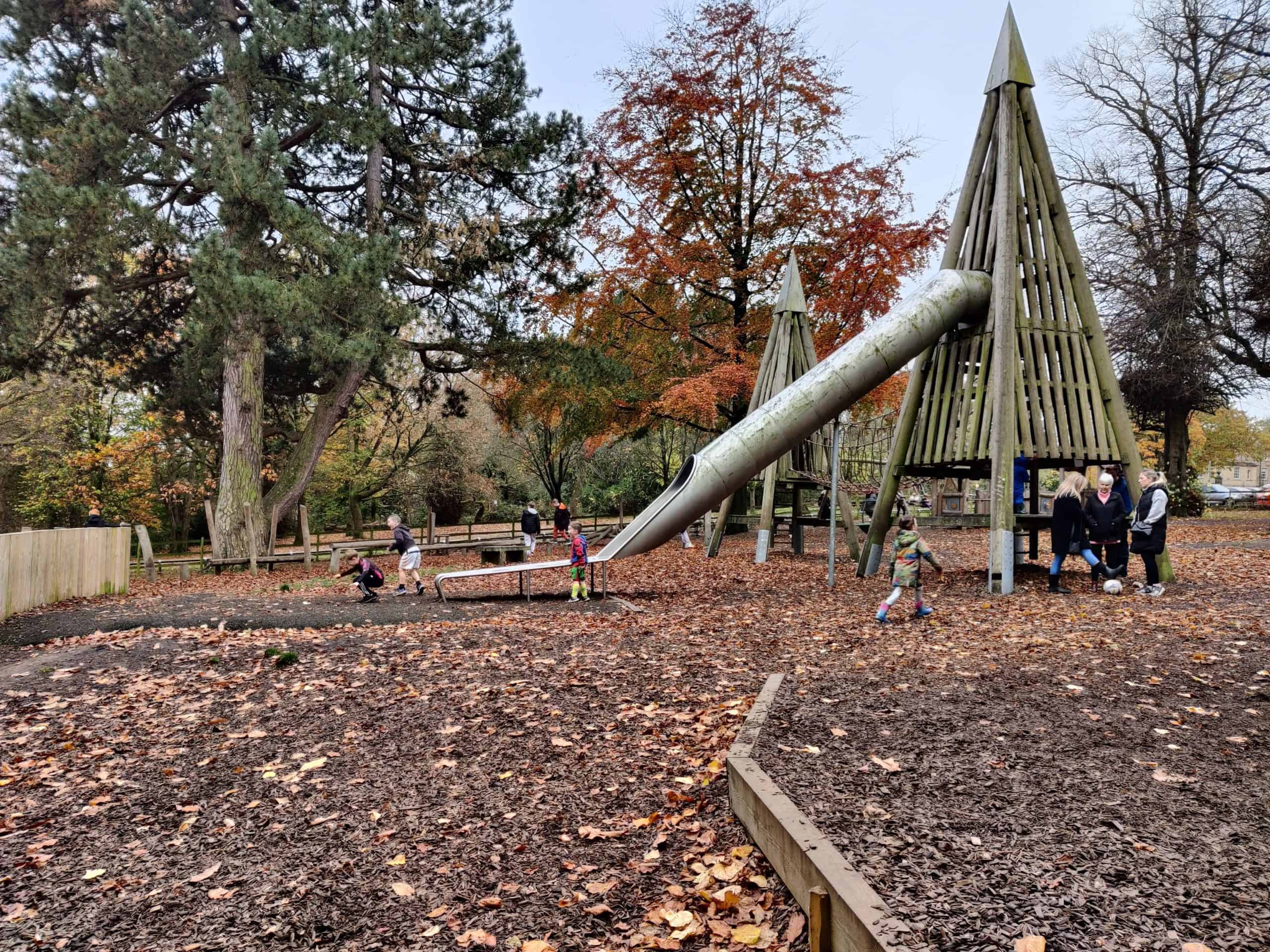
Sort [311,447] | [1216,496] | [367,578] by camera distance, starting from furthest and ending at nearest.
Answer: [1216,496]
[311,447]
[367,578]

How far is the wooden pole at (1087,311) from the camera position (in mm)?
9664

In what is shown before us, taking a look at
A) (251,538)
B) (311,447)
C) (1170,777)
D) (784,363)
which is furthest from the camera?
(311,447)

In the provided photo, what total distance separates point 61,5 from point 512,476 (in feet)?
70.8

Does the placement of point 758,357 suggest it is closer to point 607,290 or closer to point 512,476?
point 607,290

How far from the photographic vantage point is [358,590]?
13.4 m

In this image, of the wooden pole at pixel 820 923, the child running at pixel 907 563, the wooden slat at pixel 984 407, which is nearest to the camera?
the wooden pole at pixel 820 923

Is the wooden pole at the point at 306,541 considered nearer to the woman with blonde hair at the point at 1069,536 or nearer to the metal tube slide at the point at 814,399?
the metal tube slide at the point at 814,399

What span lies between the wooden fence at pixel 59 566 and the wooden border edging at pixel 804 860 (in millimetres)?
10671

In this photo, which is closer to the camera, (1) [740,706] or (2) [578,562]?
(1) [740,706]

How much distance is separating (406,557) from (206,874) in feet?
29.7

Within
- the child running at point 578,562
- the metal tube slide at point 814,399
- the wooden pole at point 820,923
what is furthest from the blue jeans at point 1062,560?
the wooden pole at point 820,923

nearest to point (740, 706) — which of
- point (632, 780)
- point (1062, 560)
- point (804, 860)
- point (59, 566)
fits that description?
→ point (632, 780)

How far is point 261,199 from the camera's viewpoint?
14.0 m

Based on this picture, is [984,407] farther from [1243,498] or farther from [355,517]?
[1243,498]
